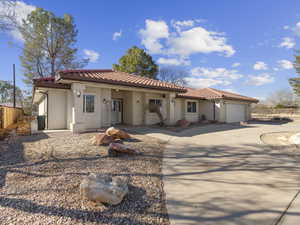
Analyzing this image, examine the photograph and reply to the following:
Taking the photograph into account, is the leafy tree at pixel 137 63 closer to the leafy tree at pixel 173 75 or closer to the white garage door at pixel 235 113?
the leafy tree at pixel 173 75

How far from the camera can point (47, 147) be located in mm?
6000

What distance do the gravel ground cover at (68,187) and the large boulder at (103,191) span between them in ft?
0.34

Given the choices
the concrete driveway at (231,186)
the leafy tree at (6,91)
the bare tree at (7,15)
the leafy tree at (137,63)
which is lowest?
the concrete driveway at (231,186)

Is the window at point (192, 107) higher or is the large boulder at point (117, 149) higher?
the window at point (192, 107)

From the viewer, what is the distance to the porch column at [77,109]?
9.02m

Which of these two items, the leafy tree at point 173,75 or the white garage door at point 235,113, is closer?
the white garage door at point 235,113

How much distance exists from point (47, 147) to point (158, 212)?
5.23m

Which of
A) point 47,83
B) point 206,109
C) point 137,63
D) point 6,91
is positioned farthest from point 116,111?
point 6,91

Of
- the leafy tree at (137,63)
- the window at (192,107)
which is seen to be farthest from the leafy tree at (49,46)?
the window at (192,107)

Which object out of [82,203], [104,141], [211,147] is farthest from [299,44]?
[82,203]

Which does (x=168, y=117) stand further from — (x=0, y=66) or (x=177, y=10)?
(x=0, y=66)

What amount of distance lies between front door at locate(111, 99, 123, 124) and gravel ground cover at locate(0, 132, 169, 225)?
744cm

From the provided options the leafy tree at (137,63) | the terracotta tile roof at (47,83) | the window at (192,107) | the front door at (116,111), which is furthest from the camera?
the leafy tree at (137,63)

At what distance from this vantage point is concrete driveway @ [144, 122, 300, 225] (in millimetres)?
2613
